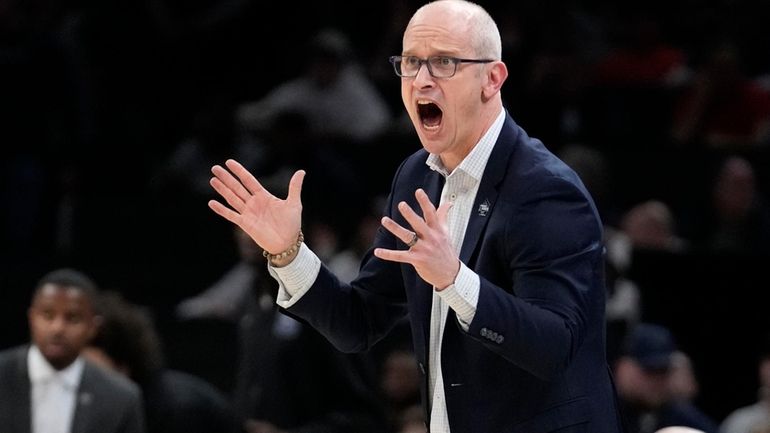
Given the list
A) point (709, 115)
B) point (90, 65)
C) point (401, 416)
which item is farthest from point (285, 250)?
point (90, 65)

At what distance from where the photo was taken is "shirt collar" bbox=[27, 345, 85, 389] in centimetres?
599

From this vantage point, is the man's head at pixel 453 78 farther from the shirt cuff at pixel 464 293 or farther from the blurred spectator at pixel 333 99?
the blurred spectator at pixel 333 99

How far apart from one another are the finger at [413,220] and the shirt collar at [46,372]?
3039 mm

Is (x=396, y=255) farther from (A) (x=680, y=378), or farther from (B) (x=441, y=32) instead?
(A) (x=680, y=378)

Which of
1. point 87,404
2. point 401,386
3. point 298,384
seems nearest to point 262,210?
point 87,404

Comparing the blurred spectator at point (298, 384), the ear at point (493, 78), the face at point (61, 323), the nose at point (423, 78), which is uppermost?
the nose at point (423, 78)

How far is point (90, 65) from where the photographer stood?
36.3 feet

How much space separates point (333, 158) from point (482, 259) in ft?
19.3

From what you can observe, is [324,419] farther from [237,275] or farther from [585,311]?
[585,311]

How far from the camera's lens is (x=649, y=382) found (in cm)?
711

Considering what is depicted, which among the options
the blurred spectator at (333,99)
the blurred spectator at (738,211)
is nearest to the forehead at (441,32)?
the blurred spectator at (738,211)

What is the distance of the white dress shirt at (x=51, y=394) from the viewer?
19.5 ft

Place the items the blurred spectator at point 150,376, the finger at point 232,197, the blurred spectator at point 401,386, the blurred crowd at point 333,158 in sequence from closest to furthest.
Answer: the finger at point 232,197, the blurred spectator at point 150,376, the blurred spectator at point 401,386, the blurred crowd at point 333,158

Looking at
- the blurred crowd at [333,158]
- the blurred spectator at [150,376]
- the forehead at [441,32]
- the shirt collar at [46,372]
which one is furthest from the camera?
the blurred crowd at [333,158]
